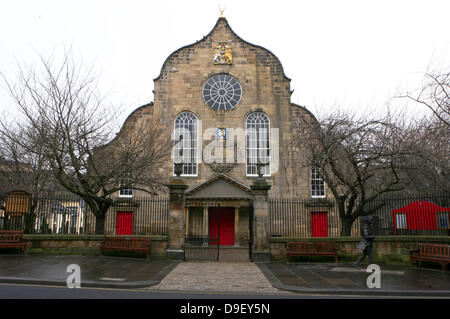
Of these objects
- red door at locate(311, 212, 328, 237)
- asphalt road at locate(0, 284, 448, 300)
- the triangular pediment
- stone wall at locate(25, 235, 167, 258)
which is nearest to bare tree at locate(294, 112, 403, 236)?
asphalt road at locate(0, 284, 448, 300)

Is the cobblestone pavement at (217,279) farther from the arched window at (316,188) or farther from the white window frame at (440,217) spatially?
the arched window at (316,188)

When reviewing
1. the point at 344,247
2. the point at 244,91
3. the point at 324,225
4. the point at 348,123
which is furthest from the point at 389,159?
the point at 244,91

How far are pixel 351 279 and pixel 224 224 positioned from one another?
46.7 feet

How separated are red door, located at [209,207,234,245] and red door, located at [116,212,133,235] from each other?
538cm

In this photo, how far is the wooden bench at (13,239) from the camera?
44.3 feet

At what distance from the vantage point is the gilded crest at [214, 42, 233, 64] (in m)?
25.6

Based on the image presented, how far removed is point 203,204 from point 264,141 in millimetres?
6297

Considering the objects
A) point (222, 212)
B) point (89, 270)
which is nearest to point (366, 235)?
point (89, 270)

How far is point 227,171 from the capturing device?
23.9 metres

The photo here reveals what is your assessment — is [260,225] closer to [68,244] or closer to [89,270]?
[89,270]

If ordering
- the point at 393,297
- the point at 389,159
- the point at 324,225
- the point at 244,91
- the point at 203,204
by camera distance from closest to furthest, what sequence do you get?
the point at 393,297 → the point at 389,159 → the point at 203,204 → the point at 324,225 → the point at 244,91

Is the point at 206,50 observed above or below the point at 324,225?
above

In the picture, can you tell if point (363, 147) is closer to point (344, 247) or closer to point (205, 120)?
point (344, 247)

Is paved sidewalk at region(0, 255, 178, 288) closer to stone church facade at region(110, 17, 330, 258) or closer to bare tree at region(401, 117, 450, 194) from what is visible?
bare tree at region(401, 117, 450, 194)
